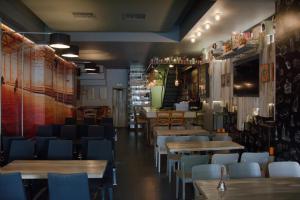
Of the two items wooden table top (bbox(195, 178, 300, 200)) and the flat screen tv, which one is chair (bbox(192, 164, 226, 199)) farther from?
the flat screen tv

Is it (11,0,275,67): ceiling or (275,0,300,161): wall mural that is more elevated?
(11,0,275,67): ceiling

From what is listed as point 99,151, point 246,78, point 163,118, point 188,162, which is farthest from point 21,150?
point 163,118

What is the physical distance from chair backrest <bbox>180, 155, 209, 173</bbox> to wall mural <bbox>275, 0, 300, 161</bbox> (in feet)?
4.44

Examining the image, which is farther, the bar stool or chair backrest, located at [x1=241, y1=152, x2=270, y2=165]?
the bar stool

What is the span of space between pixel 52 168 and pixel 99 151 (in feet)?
3.26

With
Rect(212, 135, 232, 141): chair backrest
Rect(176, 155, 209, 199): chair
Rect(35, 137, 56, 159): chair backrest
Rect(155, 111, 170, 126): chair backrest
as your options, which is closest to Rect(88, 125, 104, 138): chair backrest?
Rect(35, 137, 56, 159): chair backrest

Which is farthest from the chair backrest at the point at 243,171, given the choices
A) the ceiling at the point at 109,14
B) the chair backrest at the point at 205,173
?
the ceiling at the point at 109,14

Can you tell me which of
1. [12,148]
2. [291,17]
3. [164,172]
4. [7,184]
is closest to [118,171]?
[164,172]

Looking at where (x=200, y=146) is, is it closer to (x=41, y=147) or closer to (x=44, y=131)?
(x=41, y=147)

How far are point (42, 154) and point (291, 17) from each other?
4312mm

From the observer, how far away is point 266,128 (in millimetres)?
5441

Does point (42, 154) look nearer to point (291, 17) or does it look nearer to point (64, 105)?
point (291, 17)

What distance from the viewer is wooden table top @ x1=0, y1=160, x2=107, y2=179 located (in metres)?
3.38

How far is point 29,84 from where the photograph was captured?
23.1 feet
